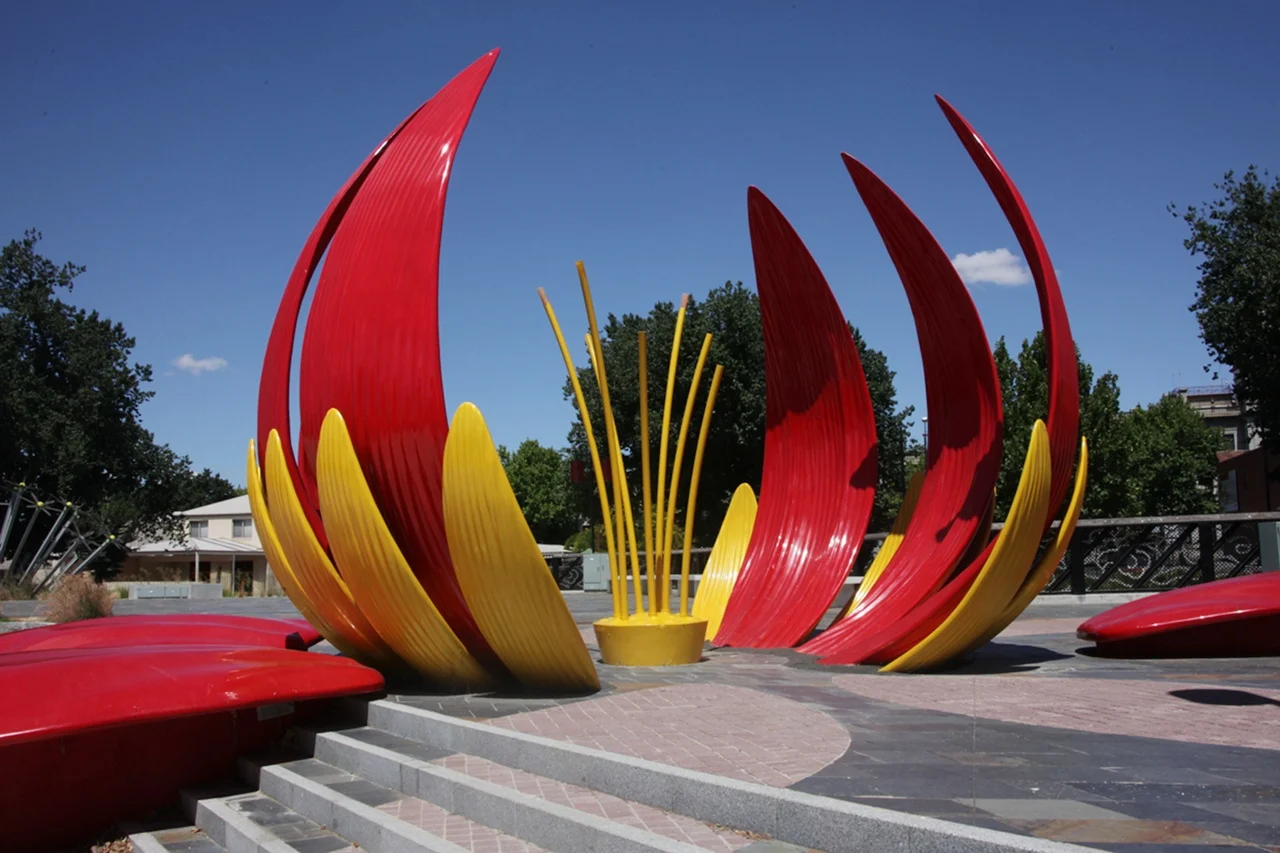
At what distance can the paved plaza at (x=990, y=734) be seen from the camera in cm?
451

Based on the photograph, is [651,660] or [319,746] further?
[651,660]

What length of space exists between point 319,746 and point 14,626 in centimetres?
1286

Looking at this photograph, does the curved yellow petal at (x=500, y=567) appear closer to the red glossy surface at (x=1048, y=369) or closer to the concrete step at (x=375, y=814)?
the concrete step at (x=375, y=814)

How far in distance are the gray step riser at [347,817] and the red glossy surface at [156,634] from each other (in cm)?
202

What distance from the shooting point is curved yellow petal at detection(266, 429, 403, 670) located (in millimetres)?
8414

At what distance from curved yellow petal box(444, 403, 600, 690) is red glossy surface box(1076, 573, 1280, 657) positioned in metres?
5.44

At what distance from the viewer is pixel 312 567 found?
8.50 metres

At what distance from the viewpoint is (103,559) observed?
3631 cm

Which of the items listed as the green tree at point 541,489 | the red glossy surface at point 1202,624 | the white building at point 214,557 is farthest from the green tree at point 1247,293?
the green tree at point 541,489

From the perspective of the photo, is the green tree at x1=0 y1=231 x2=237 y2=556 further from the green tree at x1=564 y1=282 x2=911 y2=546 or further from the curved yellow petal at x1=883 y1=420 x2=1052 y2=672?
the curved yellow petal at x1=883 y1=420 x2=1052 y2=672

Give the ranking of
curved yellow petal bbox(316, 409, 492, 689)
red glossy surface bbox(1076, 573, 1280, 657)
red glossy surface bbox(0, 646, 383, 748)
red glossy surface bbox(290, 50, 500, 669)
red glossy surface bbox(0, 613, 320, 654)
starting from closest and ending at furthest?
red glossy surface bbox(0, 646, 383, 748) < curved yellow petal bbox(316, 409, 492, 689) < red glossy surface bbox(290, 50, 500, 669) < red glossy surface bbox(0, 613, 320, 654) < red glossy surface bbox(1076, 573, 1280, 657)

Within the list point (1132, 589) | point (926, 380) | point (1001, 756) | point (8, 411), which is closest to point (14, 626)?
point (926, 380)

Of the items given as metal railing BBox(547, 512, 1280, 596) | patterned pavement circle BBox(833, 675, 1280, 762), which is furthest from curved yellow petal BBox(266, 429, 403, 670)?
metal railing BBox(547, 512, 1280, 596)

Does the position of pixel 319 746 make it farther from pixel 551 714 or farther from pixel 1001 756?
pixel 1001 756
